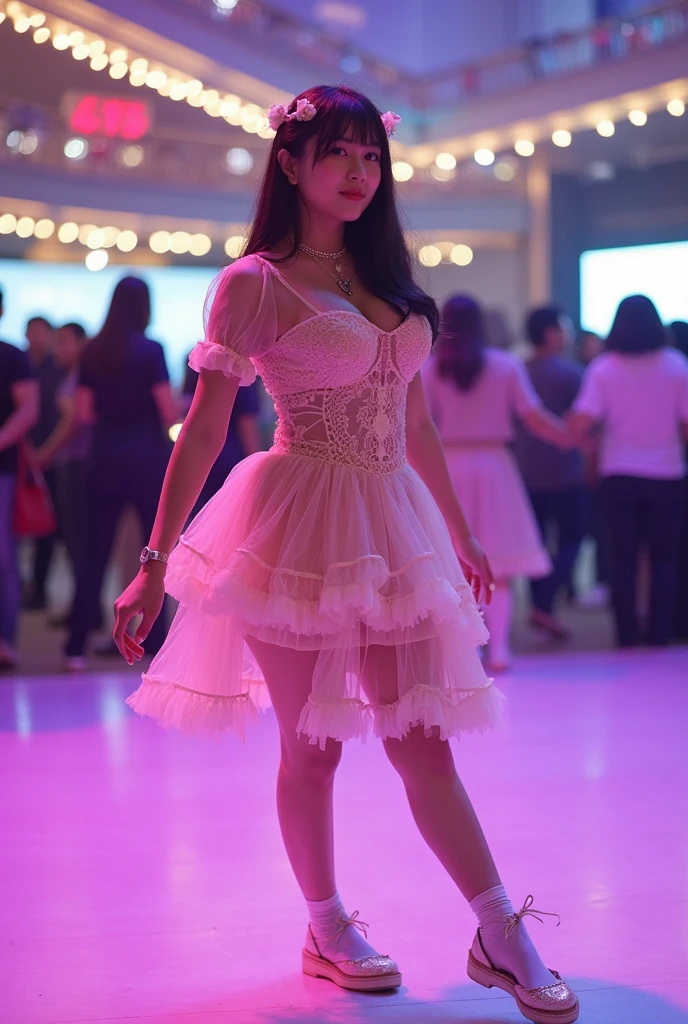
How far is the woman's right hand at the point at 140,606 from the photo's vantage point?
177cm

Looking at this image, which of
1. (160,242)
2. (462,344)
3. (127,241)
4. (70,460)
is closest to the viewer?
(462,344)

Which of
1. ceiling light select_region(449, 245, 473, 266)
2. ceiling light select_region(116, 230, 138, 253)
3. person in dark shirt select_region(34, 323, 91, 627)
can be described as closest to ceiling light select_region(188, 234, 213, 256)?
ceiling light select_region(116, 230, 138, 253)

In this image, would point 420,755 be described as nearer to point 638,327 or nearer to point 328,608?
point 328,608

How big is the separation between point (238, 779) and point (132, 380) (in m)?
2.08

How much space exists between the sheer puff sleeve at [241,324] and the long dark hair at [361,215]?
0.08m

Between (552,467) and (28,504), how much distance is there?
8.32 ft

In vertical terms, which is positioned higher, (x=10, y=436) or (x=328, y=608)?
(x=10, y=436)

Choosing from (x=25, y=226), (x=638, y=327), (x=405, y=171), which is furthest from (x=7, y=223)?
(x=638, y=327)

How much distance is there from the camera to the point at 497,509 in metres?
4.73

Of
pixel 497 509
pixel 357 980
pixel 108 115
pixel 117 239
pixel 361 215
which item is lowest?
pixel 357 980

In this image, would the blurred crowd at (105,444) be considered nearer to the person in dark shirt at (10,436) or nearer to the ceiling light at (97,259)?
the person in dark shirt at (10,436)

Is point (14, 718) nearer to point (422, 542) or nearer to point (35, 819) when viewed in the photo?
point (35, 819)

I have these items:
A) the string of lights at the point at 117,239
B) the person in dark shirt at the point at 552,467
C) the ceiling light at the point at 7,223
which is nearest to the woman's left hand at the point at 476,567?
the person in dark shirt at the point at 552,467

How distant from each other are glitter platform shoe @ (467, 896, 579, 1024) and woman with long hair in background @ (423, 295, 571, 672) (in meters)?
2.96
